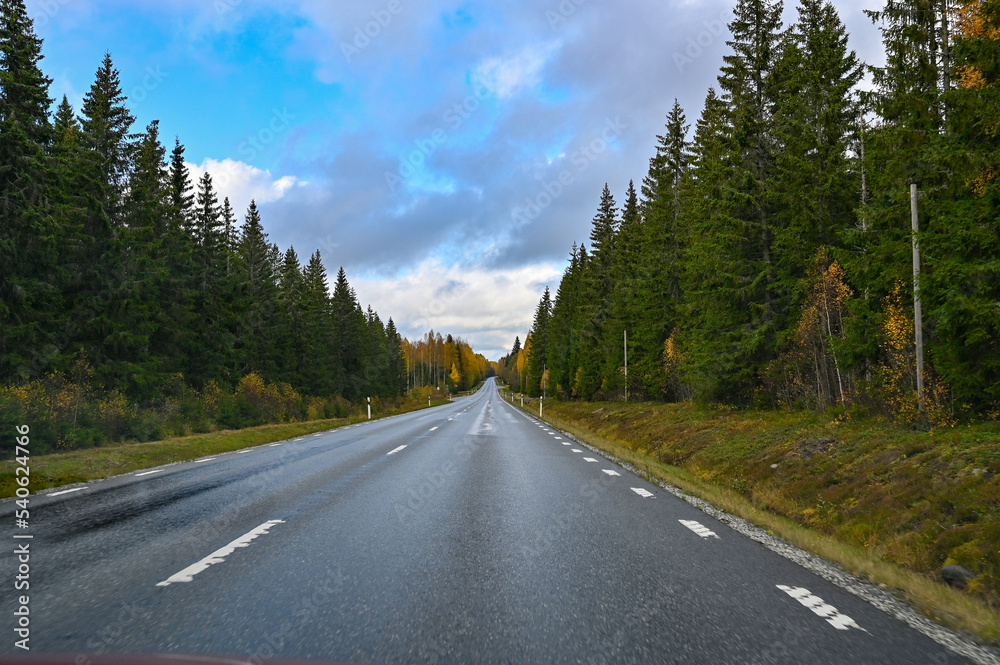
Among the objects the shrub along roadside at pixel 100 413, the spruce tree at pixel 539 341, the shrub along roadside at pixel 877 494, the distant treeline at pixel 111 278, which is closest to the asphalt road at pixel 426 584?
the shrub along roadside at pixel 877 494

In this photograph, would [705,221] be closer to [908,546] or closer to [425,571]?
[908,546]

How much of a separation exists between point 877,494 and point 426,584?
6814mm

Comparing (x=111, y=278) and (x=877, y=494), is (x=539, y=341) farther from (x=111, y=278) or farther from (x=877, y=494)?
(x=877, y=494)

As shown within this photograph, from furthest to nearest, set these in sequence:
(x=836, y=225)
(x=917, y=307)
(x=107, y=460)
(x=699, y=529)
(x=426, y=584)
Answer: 1. (x=836, y=225)
2. (x=107, y=460)
3. (x=917, y=307)
4. (x=699, y=529)
5. (x=426, y=584)

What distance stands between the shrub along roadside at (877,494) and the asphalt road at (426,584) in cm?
76

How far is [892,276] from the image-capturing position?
1180 cm

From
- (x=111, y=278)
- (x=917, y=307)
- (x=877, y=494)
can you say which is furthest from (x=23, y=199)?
(x=917, y=307)

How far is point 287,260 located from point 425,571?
2044 inches

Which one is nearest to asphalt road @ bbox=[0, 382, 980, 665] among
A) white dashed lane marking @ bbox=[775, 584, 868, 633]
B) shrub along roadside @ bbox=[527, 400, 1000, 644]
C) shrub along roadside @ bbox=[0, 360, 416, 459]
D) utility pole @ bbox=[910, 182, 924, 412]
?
white dashed lane marking @ bbox=[775, 584, 868, 633]

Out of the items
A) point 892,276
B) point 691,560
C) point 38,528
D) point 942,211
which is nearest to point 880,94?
point 942,211

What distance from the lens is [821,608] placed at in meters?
3.52

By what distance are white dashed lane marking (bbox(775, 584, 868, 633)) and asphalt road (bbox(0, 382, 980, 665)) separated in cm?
2

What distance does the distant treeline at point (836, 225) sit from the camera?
400 inches

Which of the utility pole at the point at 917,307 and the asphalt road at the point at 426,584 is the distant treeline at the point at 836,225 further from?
the asphalt road at the point at 426,584
